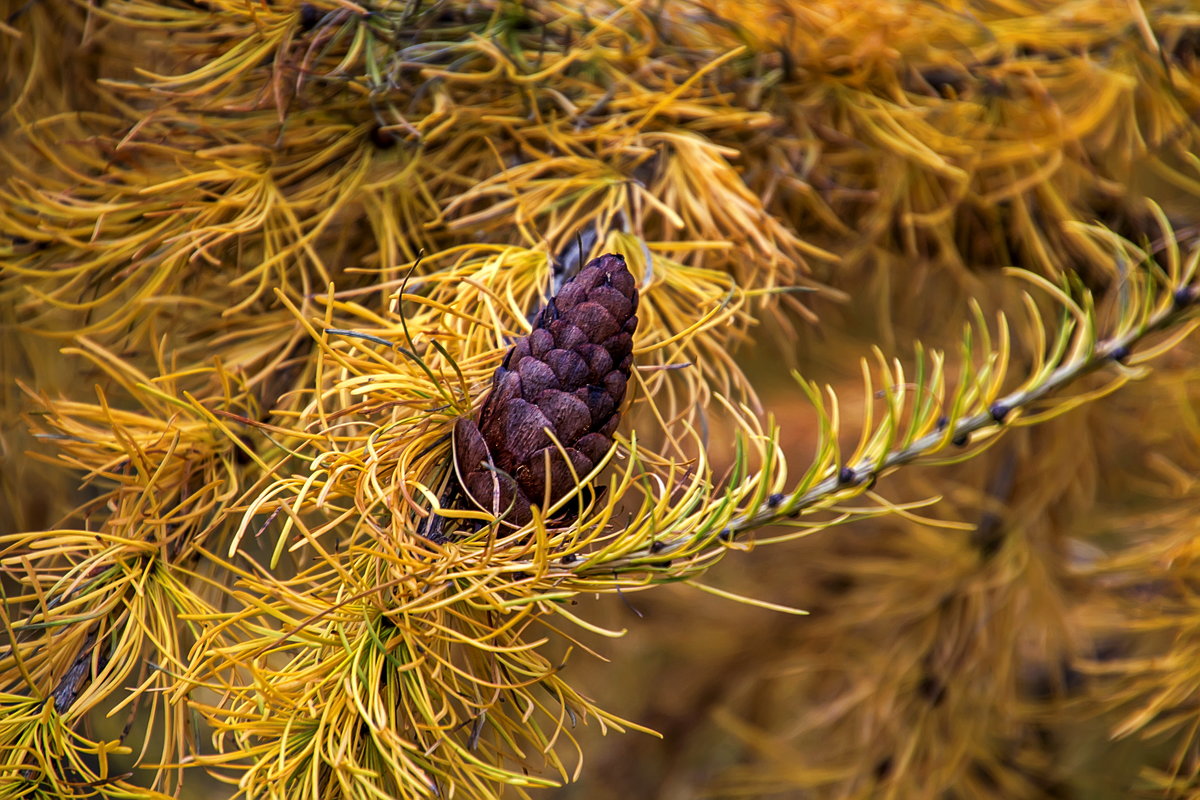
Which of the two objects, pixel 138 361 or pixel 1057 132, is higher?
pixel 1057 132

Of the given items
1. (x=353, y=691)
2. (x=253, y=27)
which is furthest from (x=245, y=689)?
(x=253, y=27)

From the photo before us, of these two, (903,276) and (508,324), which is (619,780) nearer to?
(903,276)

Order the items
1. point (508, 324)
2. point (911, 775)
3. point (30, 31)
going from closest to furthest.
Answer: point (508, 324) → point (30, 31) → point (911, 775)
